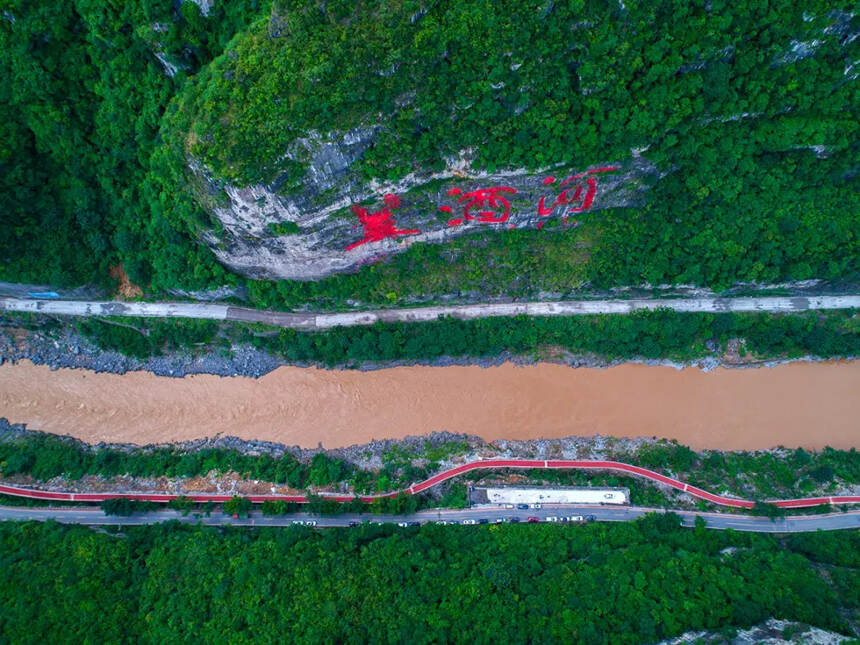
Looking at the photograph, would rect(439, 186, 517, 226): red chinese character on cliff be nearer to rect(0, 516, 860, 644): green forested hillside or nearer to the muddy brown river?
the muddy brown river

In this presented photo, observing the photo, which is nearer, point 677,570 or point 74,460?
point 677,570

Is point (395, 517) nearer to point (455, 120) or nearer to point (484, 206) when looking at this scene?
point (484, 206)

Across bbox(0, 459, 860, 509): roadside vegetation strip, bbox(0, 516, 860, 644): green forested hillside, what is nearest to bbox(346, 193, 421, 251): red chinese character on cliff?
bbox(0, 459, 860, 509): roadside vegetation strip

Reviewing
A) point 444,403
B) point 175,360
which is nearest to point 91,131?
point 175,360

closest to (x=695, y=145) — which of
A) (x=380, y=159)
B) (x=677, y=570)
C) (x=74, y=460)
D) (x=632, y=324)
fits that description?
(x=632, y=324)

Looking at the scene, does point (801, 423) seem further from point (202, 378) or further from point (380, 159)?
point (202, 378)

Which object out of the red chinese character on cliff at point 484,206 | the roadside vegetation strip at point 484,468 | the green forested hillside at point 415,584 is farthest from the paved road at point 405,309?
the green forested hillside at point 415,584

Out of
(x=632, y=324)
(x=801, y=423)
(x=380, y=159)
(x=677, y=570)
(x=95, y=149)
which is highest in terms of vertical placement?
(x=95, y=149)
